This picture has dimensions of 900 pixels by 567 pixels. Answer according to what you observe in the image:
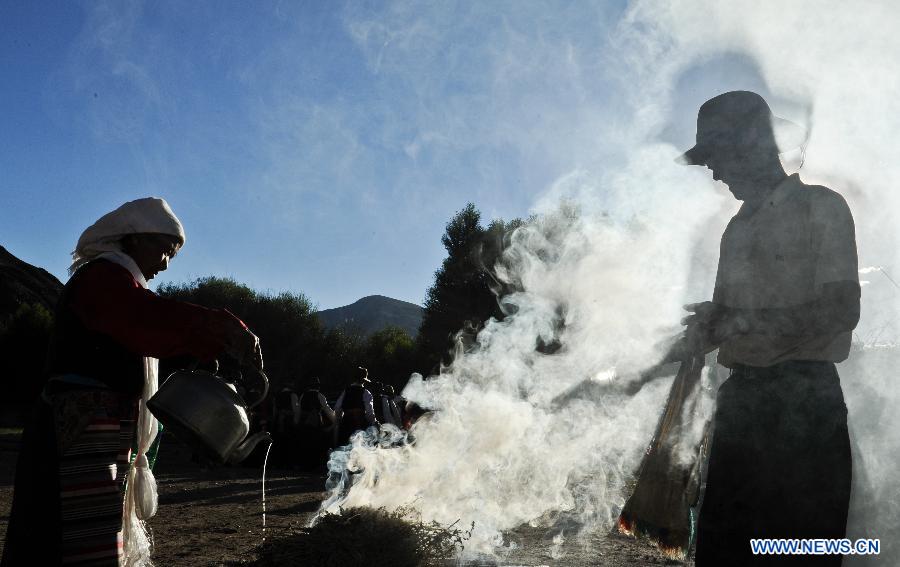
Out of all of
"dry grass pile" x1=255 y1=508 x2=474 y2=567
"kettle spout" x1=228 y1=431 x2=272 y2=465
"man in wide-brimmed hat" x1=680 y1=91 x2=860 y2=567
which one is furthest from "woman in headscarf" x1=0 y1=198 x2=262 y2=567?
"man in wide-brimmed hat" x1=680 y1=91 x2=860 y2=567

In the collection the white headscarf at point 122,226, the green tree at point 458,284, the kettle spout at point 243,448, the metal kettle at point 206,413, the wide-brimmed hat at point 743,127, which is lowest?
the kettle spout at point 243,448

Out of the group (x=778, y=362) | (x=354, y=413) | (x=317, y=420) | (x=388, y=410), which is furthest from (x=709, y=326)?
(x=388, y=410)

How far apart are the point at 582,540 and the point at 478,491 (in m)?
1.68

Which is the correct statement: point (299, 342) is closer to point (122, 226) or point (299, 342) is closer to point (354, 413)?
point (354, 413)

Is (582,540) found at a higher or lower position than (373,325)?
lower

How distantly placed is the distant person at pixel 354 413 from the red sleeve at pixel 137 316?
10.8m

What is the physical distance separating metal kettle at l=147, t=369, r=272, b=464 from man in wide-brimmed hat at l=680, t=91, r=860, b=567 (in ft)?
6.43

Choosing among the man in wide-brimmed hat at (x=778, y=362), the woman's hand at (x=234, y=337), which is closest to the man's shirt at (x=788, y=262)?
the man in wide-brimmed hat at (x=778, y=362)

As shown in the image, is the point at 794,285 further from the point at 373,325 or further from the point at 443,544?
the point at 373,325

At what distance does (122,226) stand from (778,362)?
2.85m

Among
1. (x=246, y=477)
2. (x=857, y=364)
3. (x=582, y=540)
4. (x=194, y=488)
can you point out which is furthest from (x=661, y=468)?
(x=246, y=477)

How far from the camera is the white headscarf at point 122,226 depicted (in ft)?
9.73

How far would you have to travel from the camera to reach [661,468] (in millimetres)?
2482

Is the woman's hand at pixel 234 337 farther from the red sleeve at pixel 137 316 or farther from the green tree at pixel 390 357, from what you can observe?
the green tree at pixel 390 357
